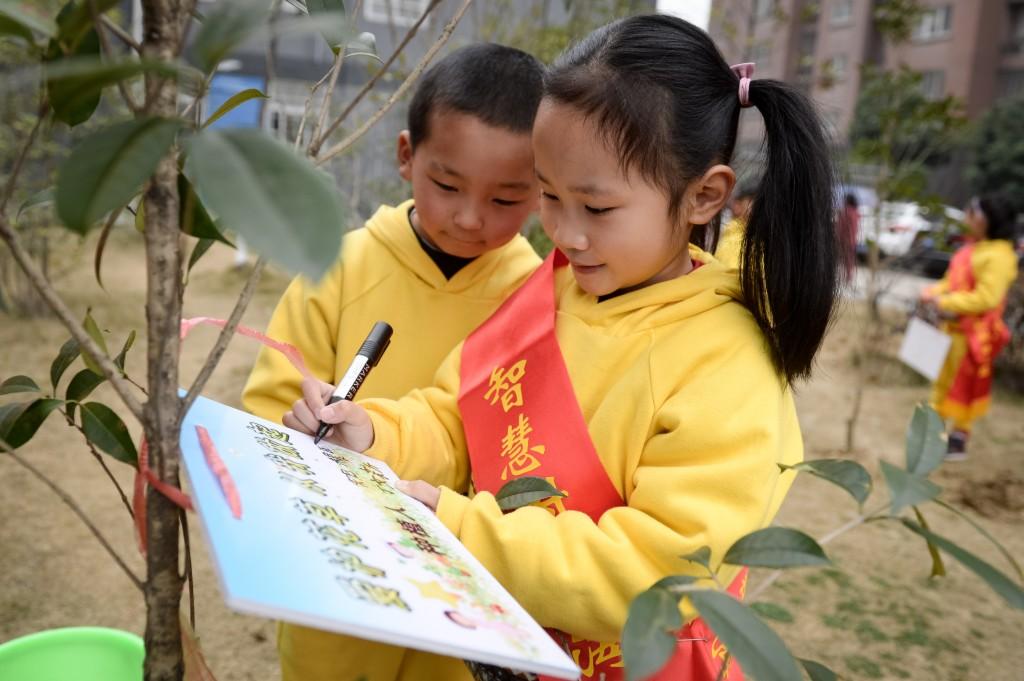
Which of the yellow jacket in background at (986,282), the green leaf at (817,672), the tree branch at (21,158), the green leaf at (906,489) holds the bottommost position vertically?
the yellow jacket in background at (986,282)

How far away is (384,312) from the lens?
1.56m

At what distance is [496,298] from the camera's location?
1.61 metres

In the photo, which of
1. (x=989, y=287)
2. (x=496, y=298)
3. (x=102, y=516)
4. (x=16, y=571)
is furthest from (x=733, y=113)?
(x=989, y=287)

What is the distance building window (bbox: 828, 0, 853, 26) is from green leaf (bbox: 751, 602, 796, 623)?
24314mm

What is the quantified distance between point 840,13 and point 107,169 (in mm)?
27143

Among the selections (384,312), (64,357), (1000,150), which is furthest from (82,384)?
(1000,150)

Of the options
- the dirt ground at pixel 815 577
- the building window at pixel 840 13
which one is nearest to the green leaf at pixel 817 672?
the dirt ground at pixel 815 577

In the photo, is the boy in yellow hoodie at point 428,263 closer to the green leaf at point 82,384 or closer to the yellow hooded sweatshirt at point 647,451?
the yellow hooded sweatshirt at point 647,451

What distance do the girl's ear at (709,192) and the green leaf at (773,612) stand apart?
210cm

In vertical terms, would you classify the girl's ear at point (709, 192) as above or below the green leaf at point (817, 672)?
above

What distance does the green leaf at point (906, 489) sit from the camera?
668mm

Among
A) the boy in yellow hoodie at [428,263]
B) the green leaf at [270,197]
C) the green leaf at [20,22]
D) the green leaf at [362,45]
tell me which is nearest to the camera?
the green leaf at [270,197]

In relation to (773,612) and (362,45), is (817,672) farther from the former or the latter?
(773,612)

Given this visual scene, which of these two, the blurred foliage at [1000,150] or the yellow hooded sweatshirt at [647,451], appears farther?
the blurred foliage at [1000,150]
